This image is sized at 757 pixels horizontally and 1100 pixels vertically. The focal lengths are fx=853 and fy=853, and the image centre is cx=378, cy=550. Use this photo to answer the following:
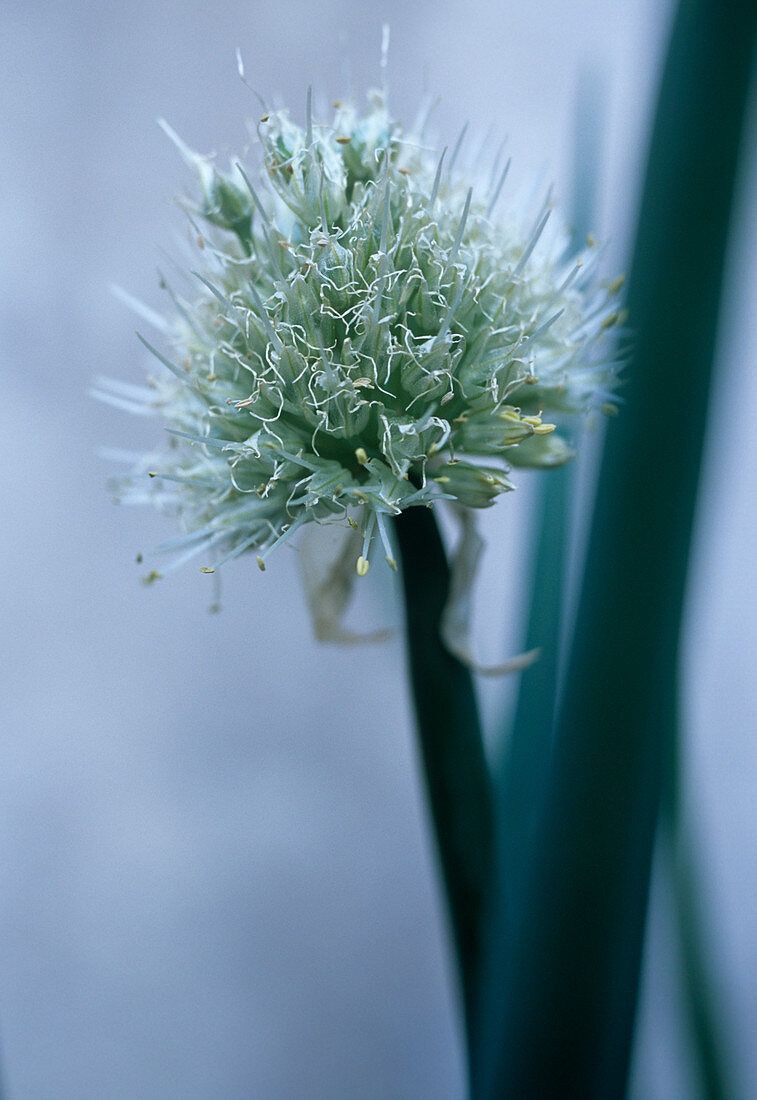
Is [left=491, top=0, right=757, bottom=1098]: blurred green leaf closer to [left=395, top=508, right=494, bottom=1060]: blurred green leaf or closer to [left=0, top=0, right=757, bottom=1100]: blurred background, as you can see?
[left=395, top=508, right=494, bottom=1060]: blurred green leaf

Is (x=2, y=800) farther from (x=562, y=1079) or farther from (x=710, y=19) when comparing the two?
(x=710, y=19)

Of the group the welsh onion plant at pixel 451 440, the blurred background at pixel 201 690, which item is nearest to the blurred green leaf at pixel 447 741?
the welsh onion plant at pixel 451 440

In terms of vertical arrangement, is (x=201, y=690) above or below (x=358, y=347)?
below

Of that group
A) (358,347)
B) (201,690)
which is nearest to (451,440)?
(358,347)

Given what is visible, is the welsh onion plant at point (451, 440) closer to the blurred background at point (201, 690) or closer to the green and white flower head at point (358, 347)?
the green and white flower head at point (358, 347)

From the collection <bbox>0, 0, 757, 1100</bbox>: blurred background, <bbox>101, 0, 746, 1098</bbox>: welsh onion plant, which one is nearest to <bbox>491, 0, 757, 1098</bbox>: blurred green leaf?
<bbox>101, 0, 746, 1098</bbox>: welsh onion plant

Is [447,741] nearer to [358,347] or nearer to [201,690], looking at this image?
[358,347]
